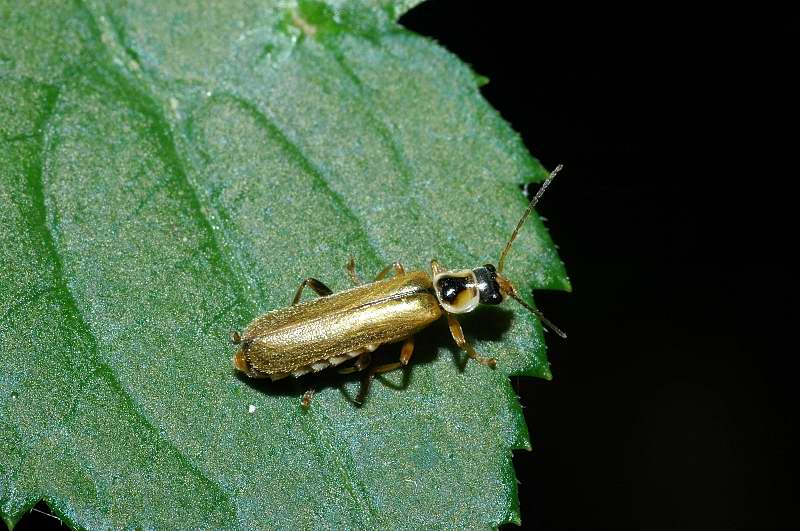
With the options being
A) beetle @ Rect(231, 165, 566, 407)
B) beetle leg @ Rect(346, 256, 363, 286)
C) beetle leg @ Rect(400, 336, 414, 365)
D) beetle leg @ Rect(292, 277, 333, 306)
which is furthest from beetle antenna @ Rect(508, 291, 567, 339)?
beetle leg @ Rect(292, 277, 333, 306)

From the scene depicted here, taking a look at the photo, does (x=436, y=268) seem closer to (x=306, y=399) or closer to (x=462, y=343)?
(x=462, y=343)

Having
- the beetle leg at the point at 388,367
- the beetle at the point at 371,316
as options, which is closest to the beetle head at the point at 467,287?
the beetle at the point at 371,316

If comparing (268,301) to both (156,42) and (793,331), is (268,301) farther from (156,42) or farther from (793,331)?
(793,331)

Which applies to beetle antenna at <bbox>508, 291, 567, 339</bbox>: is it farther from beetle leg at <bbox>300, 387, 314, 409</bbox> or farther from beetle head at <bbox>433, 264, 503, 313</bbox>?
beetle leg at <bbox>300, 387, 314, 409</bbox>

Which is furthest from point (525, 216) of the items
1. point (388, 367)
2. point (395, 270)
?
point (388, 367)

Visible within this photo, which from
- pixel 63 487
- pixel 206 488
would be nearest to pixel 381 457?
pixel 206 488

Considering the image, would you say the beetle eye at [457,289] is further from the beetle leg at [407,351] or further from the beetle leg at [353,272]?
the beetle leg at [353,272]
